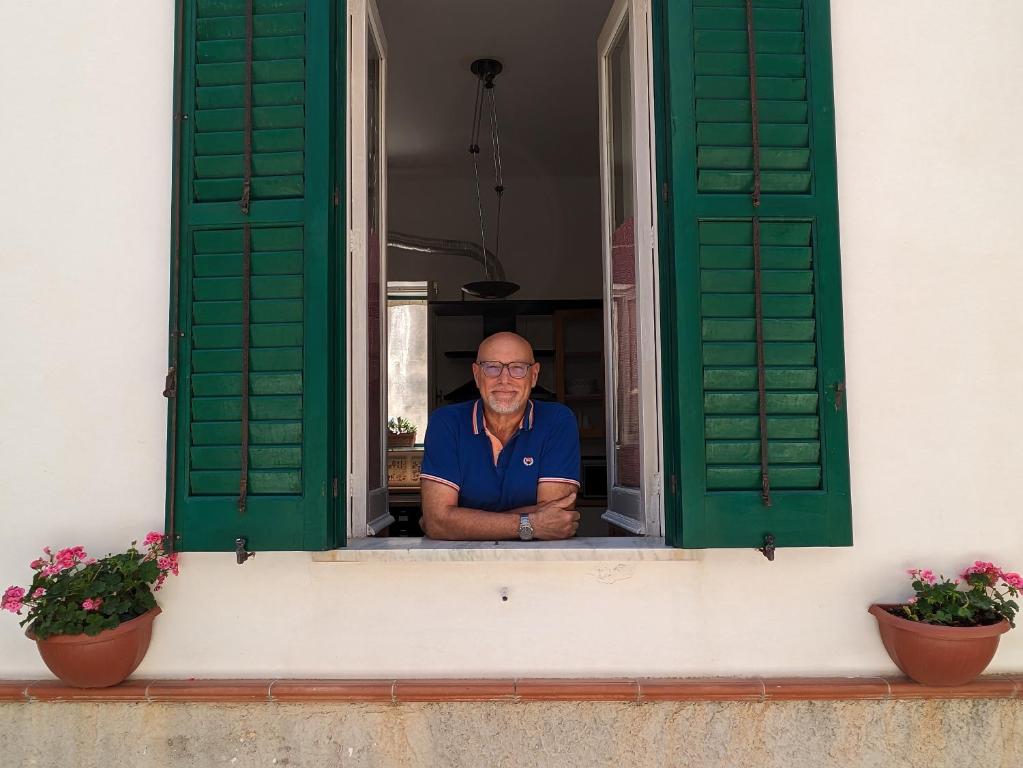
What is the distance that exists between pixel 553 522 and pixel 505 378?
60 centimetres

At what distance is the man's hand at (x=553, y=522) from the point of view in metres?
2.40

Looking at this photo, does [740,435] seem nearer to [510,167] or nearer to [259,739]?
[259,739]

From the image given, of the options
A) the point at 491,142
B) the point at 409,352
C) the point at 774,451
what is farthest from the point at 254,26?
the point at 409,352

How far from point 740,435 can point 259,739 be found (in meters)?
1.60

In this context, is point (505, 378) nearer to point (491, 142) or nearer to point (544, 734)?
point (544, 734)

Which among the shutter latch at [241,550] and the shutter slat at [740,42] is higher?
the shutter slat at [740,42]

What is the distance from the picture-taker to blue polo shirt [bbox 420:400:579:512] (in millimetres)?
2646

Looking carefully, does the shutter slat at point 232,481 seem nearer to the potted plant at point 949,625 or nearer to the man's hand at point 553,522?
the man's hand at point 553,522

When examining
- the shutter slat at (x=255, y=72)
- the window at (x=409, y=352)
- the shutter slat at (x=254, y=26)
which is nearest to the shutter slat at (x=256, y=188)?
the shutter slat at (x=255, y=72)

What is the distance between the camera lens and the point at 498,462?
8.95 feet

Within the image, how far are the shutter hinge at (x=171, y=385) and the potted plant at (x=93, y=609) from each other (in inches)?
15.4

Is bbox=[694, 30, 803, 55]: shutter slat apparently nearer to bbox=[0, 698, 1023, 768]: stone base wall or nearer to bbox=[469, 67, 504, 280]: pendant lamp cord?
bbox=[0, 698, 1023, 768]: stone base wall

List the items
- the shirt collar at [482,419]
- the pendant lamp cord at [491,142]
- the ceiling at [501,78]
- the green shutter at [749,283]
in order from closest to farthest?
the green shutter at [749,283] < the shirt collar at [482,419] < the ceiling at [501,78] < the pendant lamp cord at [491,142]

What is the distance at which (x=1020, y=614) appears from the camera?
223 cm
